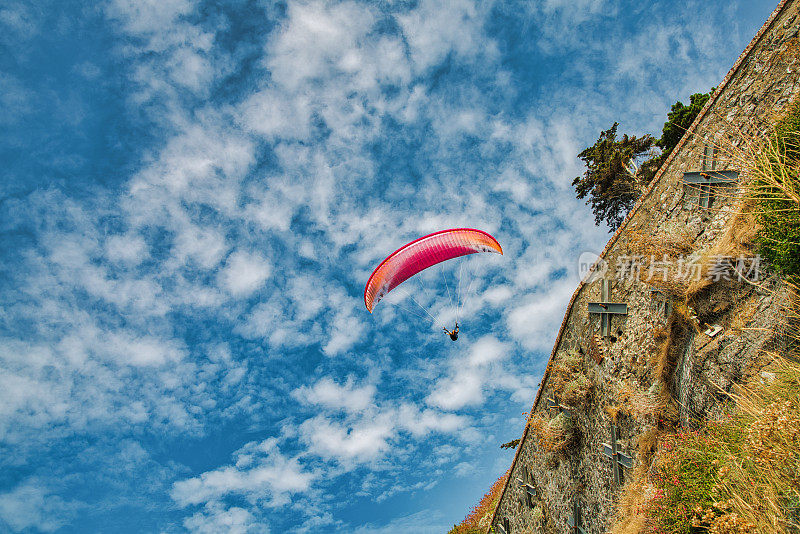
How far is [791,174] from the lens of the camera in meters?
5.03

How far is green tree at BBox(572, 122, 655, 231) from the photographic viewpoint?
625 inches

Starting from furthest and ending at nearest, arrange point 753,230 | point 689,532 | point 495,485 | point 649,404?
point 495,485 < point 649,404 < point 753,230 < point 689,532

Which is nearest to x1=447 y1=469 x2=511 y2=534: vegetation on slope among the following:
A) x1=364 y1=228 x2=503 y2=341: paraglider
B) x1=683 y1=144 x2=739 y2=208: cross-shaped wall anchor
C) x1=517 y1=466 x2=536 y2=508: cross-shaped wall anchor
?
x1=517 y1=466 x2=536 y2=508: cross-shaped wall anchor

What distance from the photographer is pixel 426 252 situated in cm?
1511

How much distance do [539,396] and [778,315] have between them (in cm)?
558

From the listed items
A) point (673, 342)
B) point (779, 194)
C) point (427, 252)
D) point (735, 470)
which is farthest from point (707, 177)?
point (427, 252)

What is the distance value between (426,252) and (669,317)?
872cm

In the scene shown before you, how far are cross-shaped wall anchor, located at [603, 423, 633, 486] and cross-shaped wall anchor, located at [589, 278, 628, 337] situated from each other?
194cm

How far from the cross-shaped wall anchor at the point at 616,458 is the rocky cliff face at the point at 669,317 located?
0.13 feet

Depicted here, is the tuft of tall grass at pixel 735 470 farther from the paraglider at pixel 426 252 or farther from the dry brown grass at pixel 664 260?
the paraglider at pixel 426 252

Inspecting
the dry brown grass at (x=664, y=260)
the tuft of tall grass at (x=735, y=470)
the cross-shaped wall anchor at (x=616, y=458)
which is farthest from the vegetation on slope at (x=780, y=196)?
the cross-shaped wall anchor at (x=616, y=458)

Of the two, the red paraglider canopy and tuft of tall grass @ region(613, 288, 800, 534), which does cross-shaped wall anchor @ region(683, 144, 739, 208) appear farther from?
the red paraglider canopy

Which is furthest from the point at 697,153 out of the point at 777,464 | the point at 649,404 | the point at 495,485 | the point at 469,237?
the point at 495,485

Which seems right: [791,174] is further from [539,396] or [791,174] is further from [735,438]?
[539,396]
